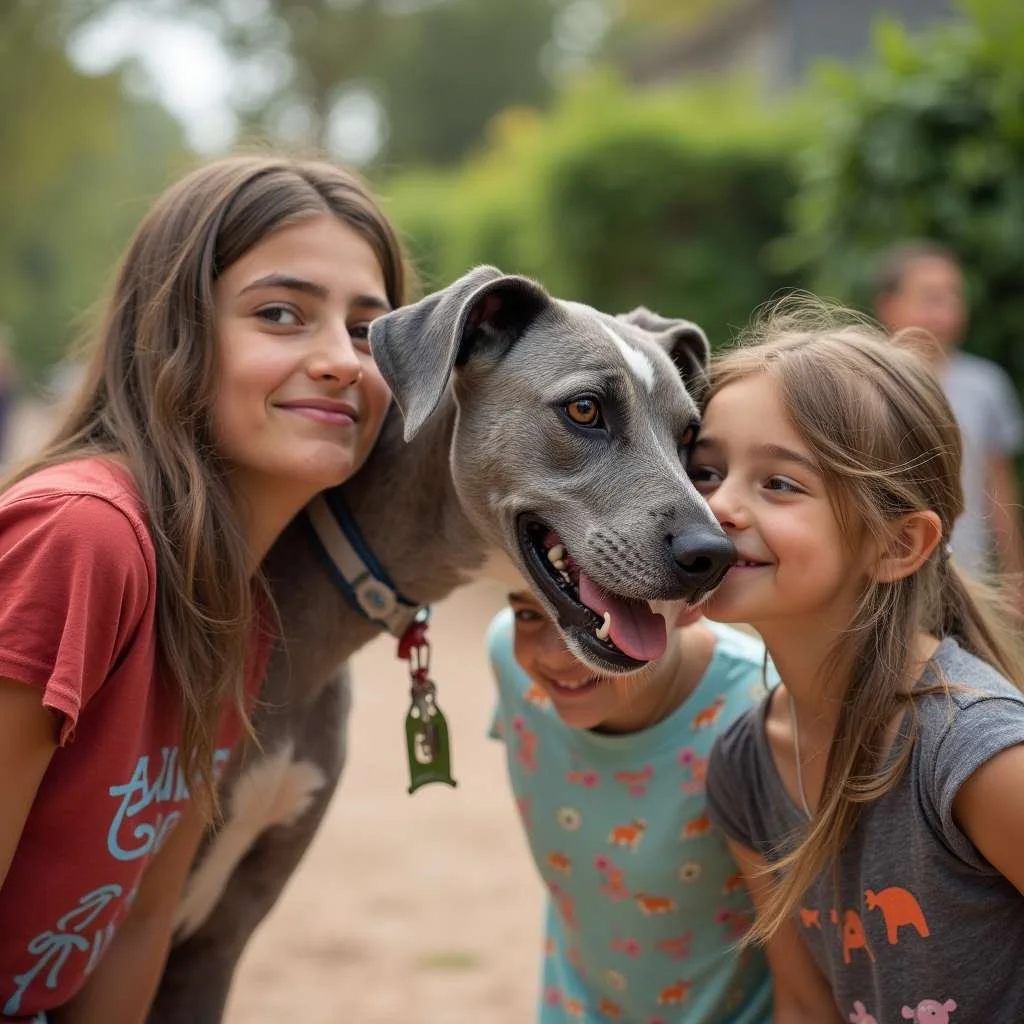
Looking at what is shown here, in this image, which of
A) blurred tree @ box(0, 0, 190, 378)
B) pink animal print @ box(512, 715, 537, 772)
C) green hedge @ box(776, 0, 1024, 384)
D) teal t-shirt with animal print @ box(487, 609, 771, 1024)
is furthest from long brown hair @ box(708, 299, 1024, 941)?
blurred tree @ box(0, 0, 190, 378)

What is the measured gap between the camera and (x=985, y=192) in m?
7.23

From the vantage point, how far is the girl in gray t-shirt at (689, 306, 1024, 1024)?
2.21 meters

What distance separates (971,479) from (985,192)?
2523 millimetres

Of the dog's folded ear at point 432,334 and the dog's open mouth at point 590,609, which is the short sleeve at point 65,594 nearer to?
the dog's folded ear at point 432,334

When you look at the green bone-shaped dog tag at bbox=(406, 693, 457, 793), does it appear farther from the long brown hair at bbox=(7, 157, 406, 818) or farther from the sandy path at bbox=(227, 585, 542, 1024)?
the sandy path at bbox=(227, 585, 542, 1024)

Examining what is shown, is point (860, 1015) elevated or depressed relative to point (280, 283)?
depressed

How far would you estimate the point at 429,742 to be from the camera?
2.98 metres

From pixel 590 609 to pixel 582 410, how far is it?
0.41 meters

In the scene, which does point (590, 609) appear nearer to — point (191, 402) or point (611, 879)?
point (611, 879)

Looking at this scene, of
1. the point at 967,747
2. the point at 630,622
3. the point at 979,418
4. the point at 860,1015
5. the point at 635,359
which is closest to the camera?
the point at 967,747

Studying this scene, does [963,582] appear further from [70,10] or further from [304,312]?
[70,10]

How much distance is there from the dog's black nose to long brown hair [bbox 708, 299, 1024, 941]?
0.23 m

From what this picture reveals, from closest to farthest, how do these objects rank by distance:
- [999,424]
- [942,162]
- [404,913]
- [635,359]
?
[635,359]
[404,913]
[999,424]
[942,162]

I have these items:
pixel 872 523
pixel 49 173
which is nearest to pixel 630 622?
pixel 872 523
